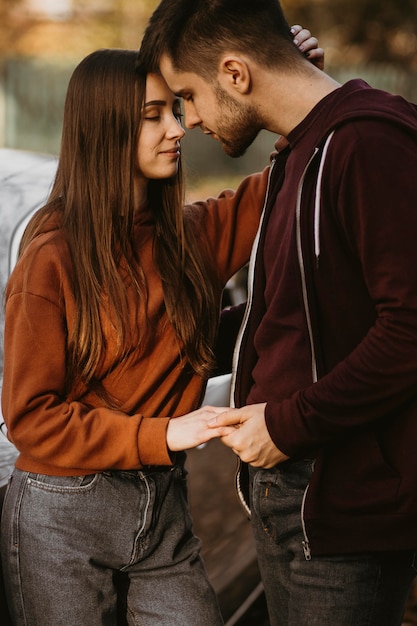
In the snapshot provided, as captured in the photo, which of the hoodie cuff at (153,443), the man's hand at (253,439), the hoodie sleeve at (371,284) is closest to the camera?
the hoodie sleeve at (371,284)

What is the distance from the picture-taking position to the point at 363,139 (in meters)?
2.01

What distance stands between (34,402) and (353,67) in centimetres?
1449

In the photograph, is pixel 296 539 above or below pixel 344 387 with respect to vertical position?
below

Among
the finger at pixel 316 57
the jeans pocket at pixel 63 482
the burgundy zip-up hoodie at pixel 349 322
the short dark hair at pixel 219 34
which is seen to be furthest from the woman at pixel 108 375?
the finger at pixel 316 57

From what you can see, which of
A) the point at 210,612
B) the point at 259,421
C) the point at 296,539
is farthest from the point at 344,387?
the point at 210,612


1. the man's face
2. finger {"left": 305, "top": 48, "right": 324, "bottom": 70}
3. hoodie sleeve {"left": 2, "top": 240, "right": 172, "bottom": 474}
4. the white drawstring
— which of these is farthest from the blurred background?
the white drawstring

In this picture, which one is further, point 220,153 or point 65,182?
point 220,153

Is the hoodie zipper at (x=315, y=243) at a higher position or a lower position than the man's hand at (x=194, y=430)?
higher

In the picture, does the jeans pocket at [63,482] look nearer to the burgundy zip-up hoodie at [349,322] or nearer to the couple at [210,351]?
the couple at [210,351]

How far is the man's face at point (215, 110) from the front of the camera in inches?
93.8

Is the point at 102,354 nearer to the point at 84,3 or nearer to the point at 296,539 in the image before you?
the point at 296,539

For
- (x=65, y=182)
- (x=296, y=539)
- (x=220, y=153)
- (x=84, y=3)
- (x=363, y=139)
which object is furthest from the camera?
(x=84, y=3)

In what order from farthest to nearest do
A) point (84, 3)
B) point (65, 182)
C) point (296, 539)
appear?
point (84, 3) → point (65, 182) → point (296, 539)

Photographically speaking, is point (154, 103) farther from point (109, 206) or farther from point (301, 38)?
point (301, 38)
